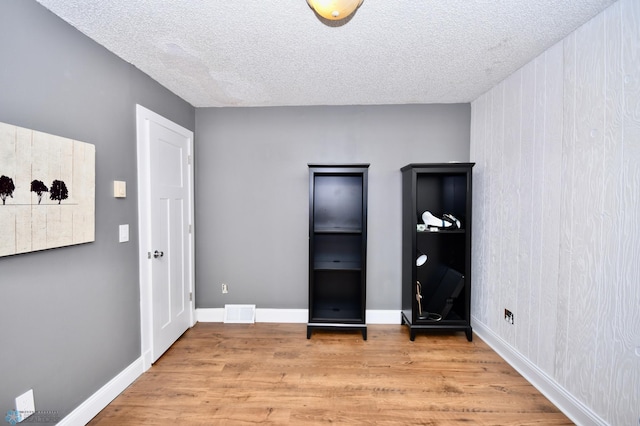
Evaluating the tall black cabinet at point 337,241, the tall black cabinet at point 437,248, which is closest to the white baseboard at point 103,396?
the tall black cabinet at point 337,241

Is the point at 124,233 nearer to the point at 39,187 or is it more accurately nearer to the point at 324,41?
the point at 39,187

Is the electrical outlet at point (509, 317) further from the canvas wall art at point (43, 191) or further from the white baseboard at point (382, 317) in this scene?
the canvas wall art at point (43, 191)

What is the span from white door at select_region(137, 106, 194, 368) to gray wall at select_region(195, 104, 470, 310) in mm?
236

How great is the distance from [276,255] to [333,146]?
1428 mm

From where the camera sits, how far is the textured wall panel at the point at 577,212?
1.46 m

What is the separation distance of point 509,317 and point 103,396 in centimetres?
324

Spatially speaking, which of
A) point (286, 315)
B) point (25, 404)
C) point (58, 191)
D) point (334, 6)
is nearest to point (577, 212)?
point (334, 6)

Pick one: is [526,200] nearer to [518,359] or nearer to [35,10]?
[518,359]

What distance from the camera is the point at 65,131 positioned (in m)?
1.61

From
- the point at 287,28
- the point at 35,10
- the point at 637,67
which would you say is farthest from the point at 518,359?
the point at 35,10

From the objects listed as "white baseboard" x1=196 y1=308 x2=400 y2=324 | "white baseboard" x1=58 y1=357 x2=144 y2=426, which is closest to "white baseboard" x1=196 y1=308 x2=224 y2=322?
"white baseboard" x1=196 y1=308 x2=400 y2=324

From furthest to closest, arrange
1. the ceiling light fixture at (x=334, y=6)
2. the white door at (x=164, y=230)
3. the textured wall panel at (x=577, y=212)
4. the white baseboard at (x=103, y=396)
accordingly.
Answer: the white door at (x=164, y=230) → the white baseboard at (x=103, y=396) → the textured wall panel at (x=577, y=212) → the ceiling light fixture at (x=334, y=6)

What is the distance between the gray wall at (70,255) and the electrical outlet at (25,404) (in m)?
0.03

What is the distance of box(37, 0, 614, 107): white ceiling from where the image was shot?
1526 millimetres
